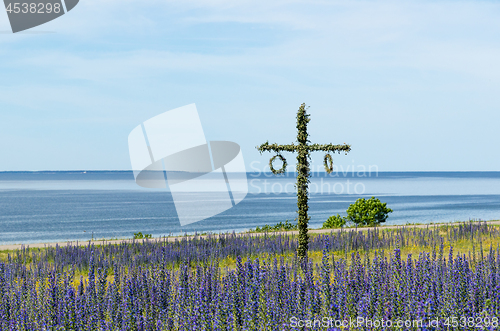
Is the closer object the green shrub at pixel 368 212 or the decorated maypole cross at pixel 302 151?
the decorated maypole cross at pixel 302 151

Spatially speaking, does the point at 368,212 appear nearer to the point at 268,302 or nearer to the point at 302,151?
the point at 302,151

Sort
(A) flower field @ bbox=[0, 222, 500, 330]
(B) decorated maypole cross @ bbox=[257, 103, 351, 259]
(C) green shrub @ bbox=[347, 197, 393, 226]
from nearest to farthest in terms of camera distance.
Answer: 1. (A) flower field @ bbox=[0, 222, 500, 330]
2. (B) decorated maypole cross @ bbox=[257, 103, 351, 259]
3. (C) green shrub @ bbox=[347, 197, 393, 226]

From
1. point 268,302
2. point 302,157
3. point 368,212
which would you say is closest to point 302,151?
point 302,157

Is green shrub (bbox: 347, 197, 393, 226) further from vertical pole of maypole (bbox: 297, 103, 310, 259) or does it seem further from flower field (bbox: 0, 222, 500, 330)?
flower field (bbox: 0, 222, 500, 330)

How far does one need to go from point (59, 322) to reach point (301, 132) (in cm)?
901

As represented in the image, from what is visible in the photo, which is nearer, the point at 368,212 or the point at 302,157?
the point at 302,157

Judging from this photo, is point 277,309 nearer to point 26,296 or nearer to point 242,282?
point 242,282

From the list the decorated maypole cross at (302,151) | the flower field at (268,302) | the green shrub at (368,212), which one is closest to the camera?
the flower field at (268,302)

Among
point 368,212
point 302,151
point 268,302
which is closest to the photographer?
point 268,302

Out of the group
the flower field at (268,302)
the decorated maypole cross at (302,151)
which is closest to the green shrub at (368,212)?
the decorated maypole cross at (302,151)

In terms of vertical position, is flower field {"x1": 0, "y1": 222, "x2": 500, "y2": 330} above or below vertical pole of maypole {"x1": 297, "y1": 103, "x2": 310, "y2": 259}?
below

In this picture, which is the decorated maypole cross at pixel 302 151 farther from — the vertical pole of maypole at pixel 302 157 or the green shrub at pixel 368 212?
the green shrub at pixel 368 212

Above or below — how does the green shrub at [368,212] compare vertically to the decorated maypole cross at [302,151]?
below

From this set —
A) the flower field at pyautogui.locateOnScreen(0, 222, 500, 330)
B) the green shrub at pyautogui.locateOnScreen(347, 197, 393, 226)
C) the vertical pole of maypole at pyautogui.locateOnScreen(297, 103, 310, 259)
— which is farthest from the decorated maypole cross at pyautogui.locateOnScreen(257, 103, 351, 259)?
the green shrub at pyautogui.locateOnScreen(347, 197, 393, 226)
